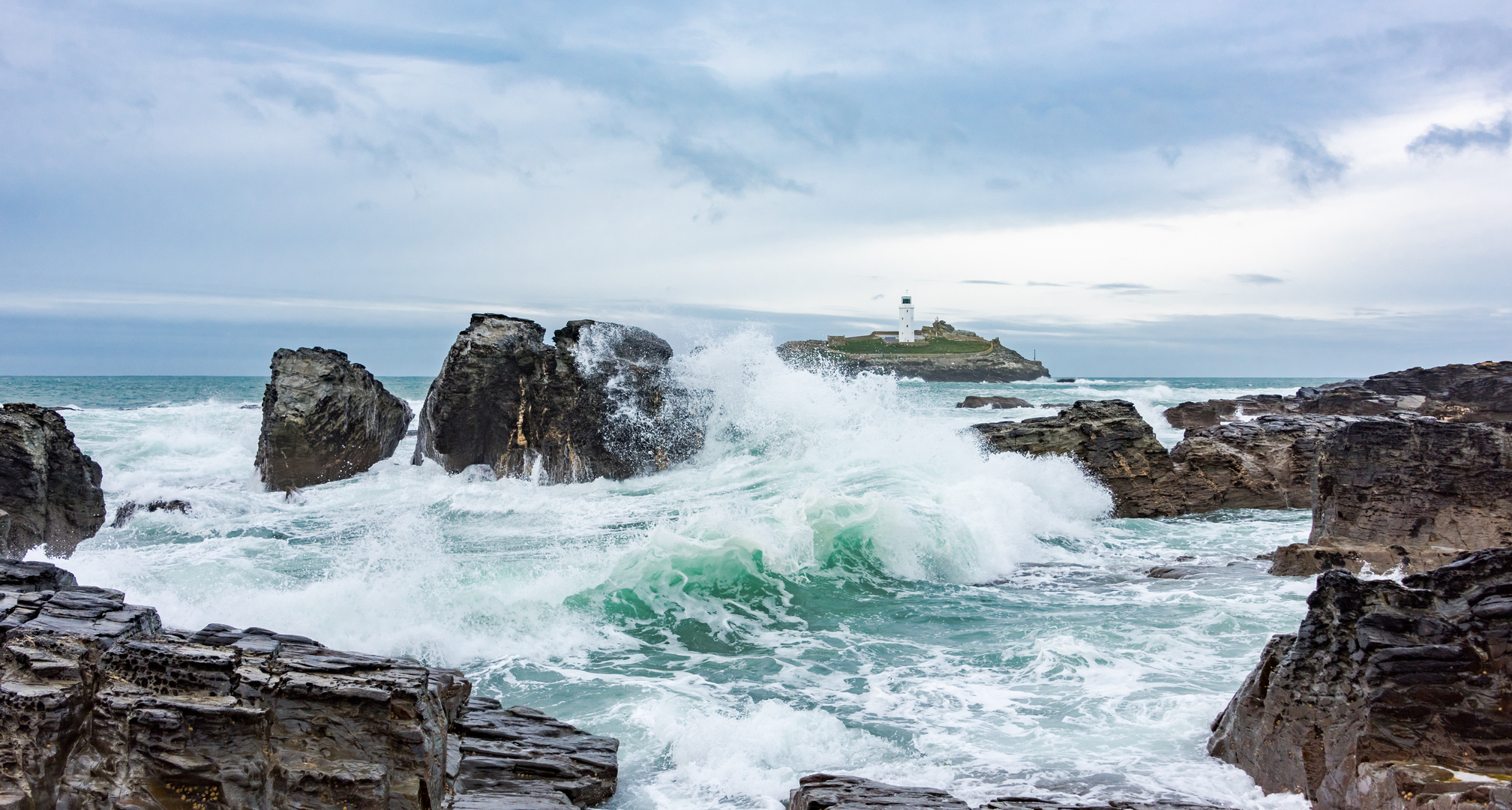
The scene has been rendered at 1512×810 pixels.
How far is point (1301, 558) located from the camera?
27.2 feet

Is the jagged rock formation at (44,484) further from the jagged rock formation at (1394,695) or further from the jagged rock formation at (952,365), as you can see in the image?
the jagged rock formation at (952,365)

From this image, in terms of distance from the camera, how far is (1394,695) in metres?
3.67

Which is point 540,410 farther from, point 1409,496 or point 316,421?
point 1409,496

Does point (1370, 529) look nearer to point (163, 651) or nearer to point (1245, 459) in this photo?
point (1245, 459)

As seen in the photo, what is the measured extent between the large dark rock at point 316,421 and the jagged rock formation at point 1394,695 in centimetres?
1426

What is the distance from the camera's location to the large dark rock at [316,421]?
46.7 feet

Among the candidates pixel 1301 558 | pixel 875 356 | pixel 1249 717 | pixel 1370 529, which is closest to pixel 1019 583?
pixel 1301 558

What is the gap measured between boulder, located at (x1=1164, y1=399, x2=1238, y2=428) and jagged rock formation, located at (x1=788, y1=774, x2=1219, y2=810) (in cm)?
2284

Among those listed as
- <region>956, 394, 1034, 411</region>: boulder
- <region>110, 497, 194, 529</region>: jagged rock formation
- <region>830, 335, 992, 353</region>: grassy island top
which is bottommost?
<region>110, 497, 194, 529</region>: jagged rock formation

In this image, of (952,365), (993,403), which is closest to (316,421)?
(993,403)

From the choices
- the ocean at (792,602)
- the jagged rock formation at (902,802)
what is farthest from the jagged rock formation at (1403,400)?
the jagged rock formation at (902,802)

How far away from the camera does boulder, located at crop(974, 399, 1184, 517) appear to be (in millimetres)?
13117

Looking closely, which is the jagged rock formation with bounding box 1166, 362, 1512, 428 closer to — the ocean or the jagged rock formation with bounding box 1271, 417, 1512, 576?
the ocean

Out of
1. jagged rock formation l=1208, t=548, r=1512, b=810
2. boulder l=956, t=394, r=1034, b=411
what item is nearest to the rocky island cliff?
boulder l=956, t=394, r=1034, b=411
